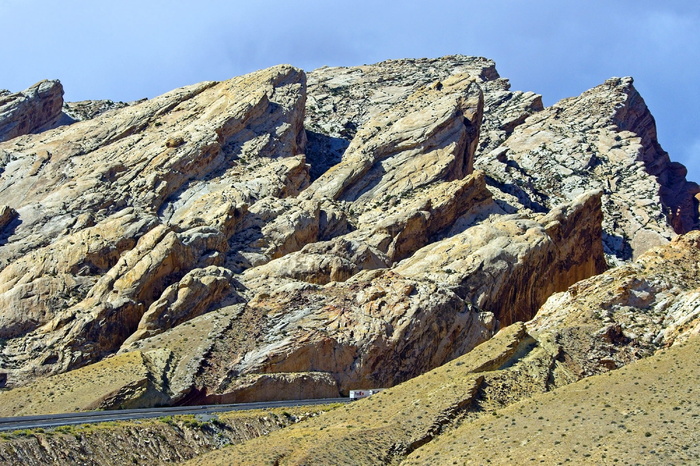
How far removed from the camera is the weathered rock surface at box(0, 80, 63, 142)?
133 metres

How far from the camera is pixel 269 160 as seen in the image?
122000 millimetres

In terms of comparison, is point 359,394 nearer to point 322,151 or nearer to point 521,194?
point 322,151

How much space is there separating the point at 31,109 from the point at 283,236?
49898 mm

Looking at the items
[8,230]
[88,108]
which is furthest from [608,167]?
[8,230]

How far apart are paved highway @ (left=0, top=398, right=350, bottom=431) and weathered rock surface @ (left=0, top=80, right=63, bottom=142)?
69.0m

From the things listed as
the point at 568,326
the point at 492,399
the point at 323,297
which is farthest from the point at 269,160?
the point at 492,399

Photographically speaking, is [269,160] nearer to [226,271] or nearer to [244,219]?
[244,219]

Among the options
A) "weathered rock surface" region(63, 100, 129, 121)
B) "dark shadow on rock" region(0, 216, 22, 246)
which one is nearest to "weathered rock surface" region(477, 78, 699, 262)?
"weathered rock surface" region(63, 100, 129, 121)

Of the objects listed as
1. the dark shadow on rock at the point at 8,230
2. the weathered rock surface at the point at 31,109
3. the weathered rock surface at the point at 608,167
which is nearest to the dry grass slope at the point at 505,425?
the dark shadow on rock at the point at 8,230

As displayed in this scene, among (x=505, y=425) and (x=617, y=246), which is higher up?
(x=617, y=246)

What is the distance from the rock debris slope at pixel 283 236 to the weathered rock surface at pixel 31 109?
4.89ft

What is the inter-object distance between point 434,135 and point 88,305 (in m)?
52.9

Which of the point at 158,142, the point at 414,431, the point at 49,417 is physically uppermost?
the point at 158,142

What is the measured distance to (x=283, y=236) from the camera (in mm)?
104500
